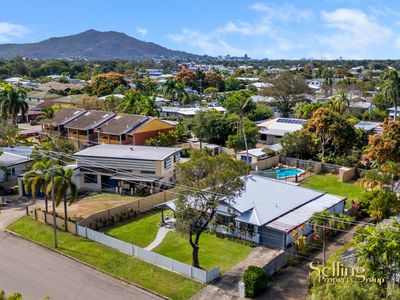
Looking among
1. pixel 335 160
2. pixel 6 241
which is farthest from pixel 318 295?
pixel 335 160

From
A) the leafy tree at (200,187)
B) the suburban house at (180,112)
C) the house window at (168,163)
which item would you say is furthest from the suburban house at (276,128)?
the leafy tree at (200,187)

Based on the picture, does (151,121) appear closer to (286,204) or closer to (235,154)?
(235,154)

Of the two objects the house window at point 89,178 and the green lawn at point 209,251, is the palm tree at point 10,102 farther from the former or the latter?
the green lawn at point 209,251

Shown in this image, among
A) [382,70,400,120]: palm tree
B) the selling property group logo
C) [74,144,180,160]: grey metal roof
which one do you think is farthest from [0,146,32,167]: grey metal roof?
[382,70,400,120]: palm tree

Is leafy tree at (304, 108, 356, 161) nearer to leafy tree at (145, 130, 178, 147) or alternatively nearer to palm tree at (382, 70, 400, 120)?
leafy tree at (145, 130, 178, 147)

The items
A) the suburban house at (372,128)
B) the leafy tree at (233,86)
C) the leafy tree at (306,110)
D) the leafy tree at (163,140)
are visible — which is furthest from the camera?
the leafy tree at (233,86)
